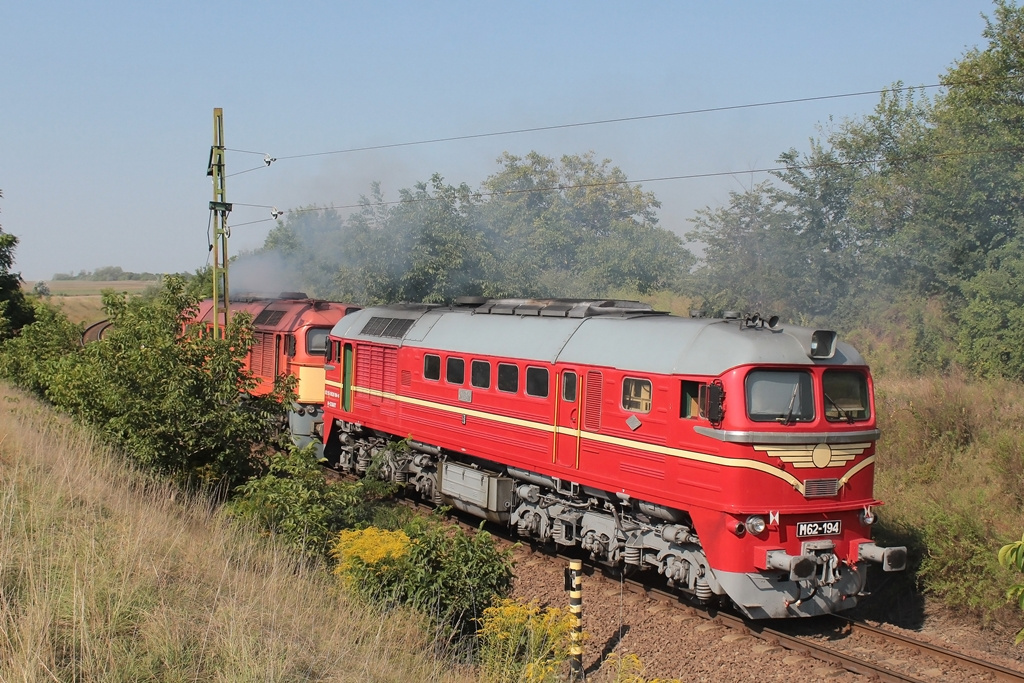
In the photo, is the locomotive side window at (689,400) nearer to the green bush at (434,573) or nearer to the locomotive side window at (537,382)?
the locomotive side window at (537,382)

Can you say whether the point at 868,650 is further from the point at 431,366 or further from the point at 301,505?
the point at 431,366

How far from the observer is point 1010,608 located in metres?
10.5

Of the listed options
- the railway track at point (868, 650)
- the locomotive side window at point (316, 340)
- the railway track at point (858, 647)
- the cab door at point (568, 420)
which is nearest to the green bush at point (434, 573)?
the railway track at point (858, 647)

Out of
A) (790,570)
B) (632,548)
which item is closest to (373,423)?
(632,548)

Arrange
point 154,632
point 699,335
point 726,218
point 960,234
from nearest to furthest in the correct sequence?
1. point 154,632
2. point 699,335
3. point 960,234
4. point 726,218

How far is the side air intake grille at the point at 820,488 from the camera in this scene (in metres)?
9.80

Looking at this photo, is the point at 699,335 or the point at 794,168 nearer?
the point at 699,335

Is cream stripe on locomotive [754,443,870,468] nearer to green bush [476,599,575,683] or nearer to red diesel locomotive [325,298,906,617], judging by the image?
red diesel locomotive [325,298,906,617]

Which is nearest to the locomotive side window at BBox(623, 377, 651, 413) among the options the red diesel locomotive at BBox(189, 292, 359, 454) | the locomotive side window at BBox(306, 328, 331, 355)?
the red diesel locomotive at BBox(189, 292, 359, 454)

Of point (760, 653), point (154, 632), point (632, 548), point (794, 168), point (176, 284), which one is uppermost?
point (794, 168)

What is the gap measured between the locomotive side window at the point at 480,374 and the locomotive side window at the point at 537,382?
108cm

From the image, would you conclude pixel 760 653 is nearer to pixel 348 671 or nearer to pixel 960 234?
pixel 348 671

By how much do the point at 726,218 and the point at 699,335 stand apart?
18746 mm

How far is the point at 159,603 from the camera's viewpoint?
666cm
